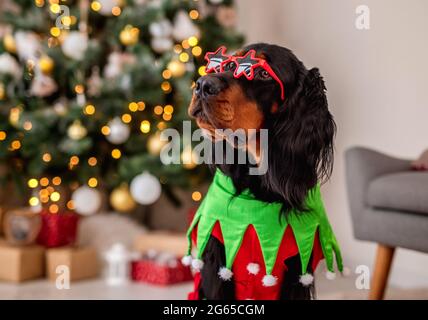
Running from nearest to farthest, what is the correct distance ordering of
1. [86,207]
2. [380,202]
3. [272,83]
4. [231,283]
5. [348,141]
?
1. [272,83]
2. [231,283]
3. [380,202]
4. [86,207]
5. [348,141]

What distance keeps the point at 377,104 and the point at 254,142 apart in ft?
4.92

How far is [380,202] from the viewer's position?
2.04 meters

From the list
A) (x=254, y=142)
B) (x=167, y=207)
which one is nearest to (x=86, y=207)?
(x=167, y=207)

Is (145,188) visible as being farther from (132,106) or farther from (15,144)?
(15,144)

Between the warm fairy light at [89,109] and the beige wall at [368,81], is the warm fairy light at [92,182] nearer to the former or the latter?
the warm fairy light at [89,109]

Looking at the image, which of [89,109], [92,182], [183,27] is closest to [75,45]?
[89,109]

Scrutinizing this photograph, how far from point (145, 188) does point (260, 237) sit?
4.27 feet

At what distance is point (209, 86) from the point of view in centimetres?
125

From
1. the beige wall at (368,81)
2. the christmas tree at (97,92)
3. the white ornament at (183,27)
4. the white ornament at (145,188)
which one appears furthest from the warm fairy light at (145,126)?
the beige wall at (368,81)

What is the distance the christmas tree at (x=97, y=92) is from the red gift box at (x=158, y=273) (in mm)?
291

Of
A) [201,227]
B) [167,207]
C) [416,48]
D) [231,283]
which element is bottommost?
[167,207]

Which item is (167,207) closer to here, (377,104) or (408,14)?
(377,104)

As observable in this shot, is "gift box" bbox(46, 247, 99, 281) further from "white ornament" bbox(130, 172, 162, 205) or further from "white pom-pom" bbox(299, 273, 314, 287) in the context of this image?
"white pom-pom" bbox(299, 273, 314, 287)

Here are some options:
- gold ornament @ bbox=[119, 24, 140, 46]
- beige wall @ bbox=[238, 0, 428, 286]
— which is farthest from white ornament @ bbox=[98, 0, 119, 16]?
beige wall @ bbox=[238, 0, 428, 286]
